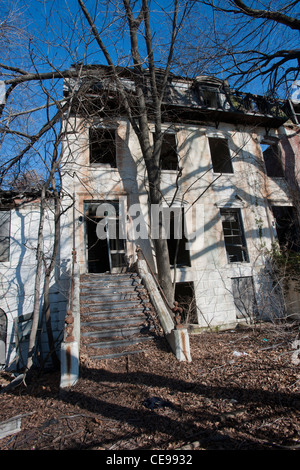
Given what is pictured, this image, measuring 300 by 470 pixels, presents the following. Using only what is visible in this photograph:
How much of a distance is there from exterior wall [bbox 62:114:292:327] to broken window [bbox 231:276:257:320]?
0.71ft

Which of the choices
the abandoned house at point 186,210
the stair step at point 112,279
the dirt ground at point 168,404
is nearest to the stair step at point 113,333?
the dirt ground at point 168,404

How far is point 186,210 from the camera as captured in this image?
1086 cm

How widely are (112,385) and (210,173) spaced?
388 inches

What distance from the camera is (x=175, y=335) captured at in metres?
5.29

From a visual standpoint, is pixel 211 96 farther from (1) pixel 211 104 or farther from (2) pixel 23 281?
(2) pixel 23 281

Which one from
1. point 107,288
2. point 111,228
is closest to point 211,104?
point 111,228

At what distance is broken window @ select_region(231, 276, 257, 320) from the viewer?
10.3 m

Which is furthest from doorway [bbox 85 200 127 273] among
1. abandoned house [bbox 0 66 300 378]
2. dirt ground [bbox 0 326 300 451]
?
dirt ground [bbox 0 326 300 451]

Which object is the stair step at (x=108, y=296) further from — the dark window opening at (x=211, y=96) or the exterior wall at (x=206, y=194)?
the dark window opening at (x=211, y=96)

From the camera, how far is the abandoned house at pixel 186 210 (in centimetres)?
873

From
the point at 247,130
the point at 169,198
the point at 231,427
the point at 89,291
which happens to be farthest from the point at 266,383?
the point at 247,130

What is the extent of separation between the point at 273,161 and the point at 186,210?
671 cm

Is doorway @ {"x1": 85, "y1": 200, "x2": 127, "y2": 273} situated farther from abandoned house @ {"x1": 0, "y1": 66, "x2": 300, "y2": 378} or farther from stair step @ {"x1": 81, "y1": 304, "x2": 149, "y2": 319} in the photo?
stair step @ {"x1": 81, "y1": 304, "x2": 149, "y2": 319}

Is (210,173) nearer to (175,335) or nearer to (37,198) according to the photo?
(37,198)
